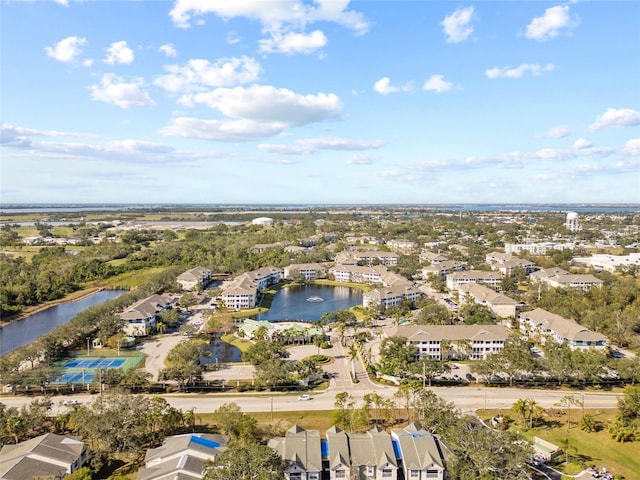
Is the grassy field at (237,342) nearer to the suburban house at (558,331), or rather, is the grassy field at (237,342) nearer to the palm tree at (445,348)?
the palm tree at (445,348)

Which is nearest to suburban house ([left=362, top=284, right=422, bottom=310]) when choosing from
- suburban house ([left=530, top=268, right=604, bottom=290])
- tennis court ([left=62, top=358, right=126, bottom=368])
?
suburban house ([left=530, top=268, right=604, bottom=290])

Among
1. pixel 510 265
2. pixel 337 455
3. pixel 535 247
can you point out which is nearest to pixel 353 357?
pixel 337 455

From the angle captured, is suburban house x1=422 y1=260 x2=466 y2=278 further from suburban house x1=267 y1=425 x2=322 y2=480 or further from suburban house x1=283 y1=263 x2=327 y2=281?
suburban house x1=267 y1=425 x2=322 y2=480

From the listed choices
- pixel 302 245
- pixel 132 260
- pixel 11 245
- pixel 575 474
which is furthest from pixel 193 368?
pixel 11 245

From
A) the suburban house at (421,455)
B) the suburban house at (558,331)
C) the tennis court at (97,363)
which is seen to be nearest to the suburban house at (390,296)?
the suburban house at (558,331)

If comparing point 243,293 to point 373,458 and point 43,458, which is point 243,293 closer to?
point 43,458

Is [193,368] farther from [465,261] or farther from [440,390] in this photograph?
[465,261]
